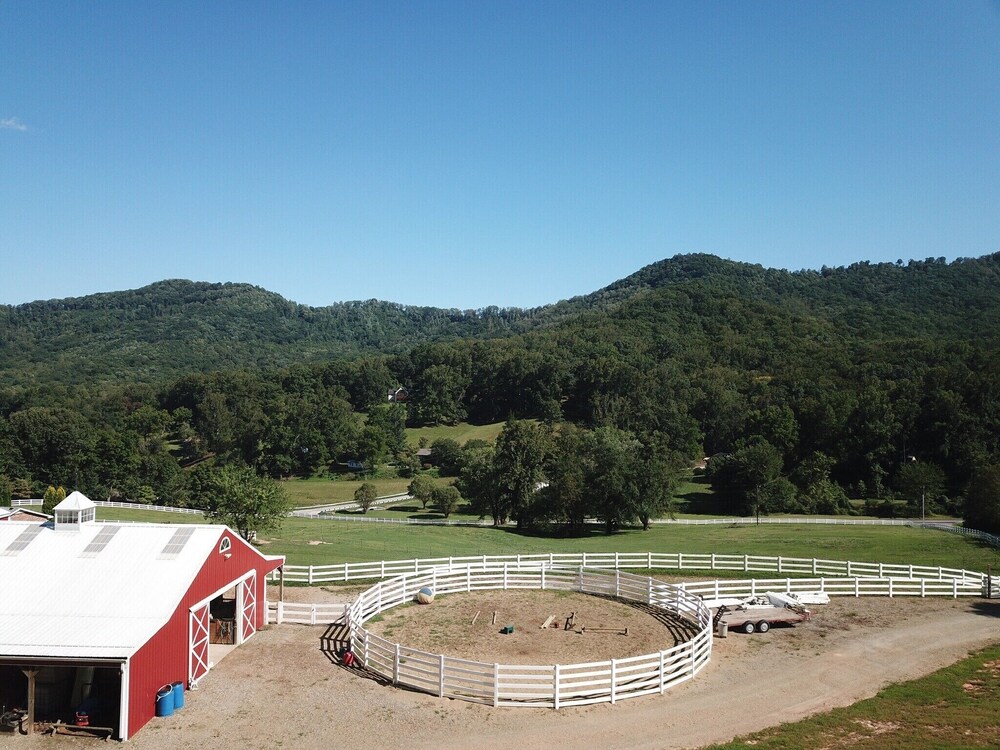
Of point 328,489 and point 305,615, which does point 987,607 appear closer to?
point 305,615

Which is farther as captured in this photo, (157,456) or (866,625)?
(157,456)

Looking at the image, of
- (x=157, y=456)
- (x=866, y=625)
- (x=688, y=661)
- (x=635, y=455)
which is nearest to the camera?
(x=688, y=661)

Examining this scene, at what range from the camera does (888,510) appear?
73.9 metres

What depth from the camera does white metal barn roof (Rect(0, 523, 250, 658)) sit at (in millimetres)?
18219

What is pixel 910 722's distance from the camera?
1820 cm

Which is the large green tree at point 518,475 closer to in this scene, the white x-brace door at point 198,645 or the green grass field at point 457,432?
the white x-brace door at point 198,645

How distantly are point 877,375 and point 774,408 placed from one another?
3126cm

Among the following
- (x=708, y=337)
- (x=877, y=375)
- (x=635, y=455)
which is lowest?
(x=635, y=455)

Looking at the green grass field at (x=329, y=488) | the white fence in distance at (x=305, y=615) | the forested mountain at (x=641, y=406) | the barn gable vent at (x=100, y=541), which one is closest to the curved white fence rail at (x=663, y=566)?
the white fence in distance at (x=305, y=615)

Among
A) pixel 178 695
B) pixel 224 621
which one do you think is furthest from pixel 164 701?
pixel 224 621

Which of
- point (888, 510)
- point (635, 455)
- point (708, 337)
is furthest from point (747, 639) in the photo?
point (708, 337)

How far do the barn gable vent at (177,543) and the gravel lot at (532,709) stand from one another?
3.47 metres

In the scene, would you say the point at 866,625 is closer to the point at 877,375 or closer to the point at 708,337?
the point at 877,375

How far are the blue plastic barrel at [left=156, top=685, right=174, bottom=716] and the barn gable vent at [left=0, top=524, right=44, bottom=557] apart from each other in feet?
22.1
